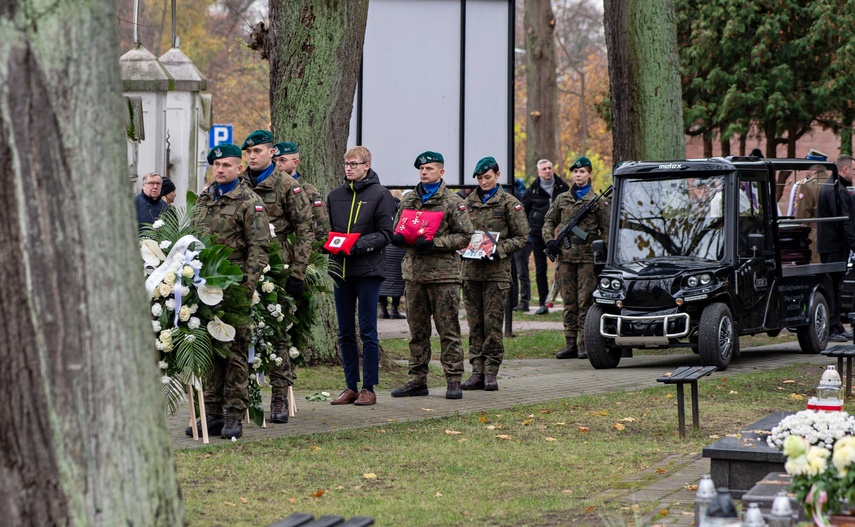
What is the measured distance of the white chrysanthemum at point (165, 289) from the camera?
29.4 feet

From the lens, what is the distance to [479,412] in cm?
1098

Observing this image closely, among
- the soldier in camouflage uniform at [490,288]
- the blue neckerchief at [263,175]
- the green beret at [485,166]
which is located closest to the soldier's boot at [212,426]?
the blue neckerchief at [263,175]

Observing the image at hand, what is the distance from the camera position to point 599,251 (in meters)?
15.2

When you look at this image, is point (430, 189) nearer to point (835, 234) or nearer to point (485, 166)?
point (485, 166)

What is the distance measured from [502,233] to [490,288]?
0.75 meters

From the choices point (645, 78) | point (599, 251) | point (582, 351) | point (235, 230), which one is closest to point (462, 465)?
point (235, 230)

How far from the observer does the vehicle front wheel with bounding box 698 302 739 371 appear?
13977mm

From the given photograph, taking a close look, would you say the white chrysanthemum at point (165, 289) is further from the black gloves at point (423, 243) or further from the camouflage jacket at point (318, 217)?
the black gloves at point (423, 243)

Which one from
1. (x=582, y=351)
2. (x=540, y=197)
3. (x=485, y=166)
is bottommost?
(x=582, y=351)

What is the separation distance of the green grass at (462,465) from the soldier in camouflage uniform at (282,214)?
2.86 ft

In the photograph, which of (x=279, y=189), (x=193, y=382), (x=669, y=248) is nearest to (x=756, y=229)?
(x=669, y=248)

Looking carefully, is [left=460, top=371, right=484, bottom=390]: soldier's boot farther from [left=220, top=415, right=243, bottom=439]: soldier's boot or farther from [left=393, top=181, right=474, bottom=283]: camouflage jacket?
[left=220, top=415, right=243, bottom=439]: soldier's boot

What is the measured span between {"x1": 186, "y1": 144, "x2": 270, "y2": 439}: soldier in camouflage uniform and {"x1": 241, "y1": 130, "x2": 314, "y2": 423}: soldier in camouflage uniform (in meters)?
0.51

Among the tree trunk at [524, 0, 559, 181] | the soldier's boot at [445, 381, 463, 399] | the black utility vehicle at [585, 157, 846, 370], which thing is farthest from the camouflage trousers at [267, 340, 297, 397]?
the tree trunk at [524, 0, 559, 181]
